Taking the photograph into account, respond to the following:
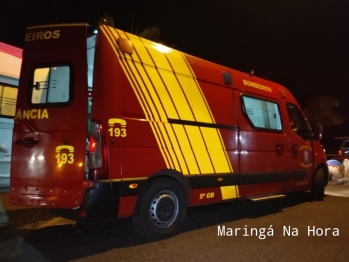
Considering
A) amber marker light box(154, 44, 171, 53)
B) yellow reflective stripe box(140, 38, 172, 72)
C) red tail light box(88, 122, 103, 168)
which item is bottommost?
red tail light box(88, 122, 103, 168)

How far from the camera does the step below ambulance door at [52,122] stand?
4.76 meters

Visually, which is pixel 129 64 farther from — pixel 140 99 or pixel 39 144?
pixel 39 144

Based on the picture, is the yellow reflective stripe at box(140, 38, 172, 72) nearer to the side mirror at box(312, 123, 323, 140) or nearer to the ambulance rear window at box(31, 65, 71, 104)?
the ambulance rear window at box(31, 65, 71, 104)

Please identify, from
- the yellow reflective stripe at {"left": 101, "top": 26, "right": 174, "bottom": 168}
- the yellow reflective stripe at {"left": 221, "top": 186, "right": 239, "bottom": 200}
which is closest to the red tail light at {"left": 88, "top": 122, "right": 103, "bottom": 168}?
the yellow reflective stripe at {"left": 101, "top": 26, "right": 174, "bottom": 168}

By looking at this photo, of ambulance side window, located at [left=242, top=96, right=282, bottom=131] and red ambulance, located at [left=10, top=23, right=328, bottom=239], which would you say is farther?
ambulance side window, located at [left=242, top=96, right=282, bottom=131]

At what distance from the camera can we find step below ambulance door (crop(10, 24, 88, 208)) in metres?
4.76

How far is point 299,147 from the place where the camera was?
8242mm

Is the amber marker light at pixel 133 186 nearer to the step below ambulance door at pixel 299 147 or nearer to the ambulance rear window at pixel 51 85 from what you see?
the ambulance rear window at pixel 51 85

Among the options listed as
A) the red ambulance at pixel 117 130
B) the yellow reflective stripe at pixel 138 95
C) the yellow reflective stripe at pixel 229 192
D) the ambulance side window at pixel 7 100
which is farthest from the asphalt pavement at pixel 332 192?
the yellow reflective stripe at pixel 229 192

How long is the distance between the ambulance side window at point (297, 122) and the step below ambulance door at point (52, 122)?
5119 mm

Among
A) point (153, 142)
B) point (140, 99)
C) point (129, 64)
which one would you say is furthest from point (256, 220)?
point (129, 64)

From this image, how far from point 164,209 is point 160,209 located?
0.08 metres

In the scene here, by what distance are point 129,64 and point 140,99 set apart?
1.62 ft

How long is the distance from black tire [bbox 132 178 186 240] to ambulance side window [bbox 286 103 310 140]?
3.90m
